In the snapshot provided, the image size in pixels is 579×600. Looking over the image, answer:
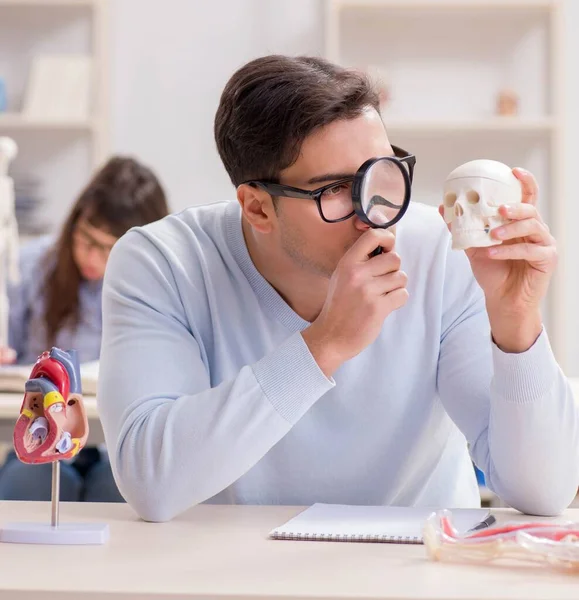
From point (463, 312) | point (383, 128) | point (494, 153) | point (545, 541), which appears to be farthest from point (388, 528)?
point (494, 153)

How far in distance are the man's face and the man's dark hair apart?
17mm

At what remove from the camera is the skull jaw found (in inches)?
46.1

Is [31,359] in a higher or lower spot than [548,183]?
lower

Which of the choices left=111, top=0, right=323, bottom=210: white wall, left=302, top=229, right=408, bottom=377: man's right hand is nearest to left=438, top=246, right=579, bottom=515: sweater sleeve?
left=302, top=229, right=408, bottom=377: man's right hand

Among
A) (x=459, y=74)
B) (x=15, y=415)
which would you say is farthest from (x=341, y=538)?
(x=459, y=74)

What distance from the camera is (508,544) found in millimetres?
977

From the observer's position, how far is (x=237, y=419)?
1215 mm

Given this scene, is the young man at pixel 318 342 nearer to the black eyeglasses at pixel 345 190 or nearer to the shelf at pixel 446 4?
the black eyeglasses at pixel 345 190

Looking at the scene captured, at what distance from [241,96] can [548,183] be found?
9.23 ft

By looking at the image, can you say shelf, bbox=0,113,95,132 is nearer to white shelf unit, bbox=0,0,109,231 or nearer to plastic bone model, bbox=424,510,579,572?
white shelf unit, bbox=0,0,109,231

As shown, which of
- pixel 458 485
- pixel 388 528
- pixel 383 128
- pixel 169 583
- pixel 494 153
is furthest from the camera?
pixel 494 153

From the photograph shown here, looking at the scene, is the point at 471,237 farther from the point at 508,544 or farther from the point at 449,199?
the point at 508,544

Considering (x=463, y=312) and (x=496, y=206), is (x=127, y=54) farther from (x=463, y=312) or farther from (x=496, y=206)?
(x=496, y=206)

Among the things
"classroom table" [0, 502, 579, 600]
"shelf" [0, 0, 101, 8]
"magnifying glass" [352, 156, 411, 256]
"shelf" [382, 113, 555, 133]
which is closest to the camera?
"classroom table" [0, 502, 579, 600]
